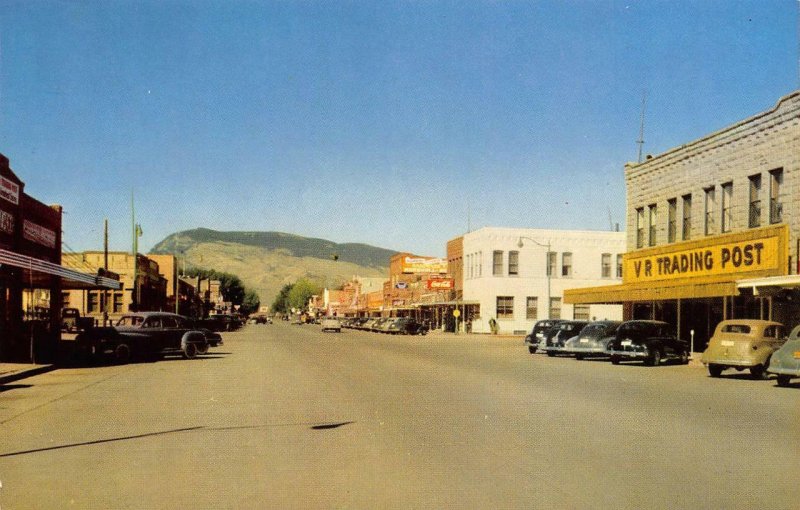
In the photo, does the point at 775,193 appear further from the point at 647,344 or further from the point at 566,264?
the point at 566,264

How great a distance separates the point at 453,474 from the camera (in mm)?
8133

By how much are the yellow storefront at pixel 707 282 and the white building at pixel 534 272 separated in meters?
26.6

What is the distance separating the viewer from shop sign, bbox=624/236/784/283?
28.2 metres

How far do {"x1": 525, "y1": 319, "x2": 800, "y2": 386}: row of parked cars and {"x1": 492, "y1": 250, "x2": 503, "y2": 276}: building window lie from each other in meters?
32.0

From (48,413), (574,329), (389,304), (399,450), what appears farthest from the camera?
(389,304)

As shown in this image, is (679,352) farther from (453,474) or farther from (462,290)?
(462,290)

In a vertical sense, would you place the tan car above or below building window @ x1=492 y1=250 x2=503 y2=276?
below

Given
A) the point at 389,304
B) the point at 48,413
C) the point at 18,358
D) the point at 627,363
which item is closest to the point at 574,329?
the point at 627,363

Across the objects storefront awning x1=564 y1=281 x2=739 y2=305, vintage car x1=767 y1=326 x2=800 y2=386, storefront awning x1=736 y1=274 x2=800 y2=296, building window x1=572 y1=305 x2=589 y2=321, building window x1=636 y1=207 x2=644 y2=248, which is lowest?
building window x1=572 y1=305 x2=589 y2=321

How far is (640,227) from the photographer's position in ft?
128

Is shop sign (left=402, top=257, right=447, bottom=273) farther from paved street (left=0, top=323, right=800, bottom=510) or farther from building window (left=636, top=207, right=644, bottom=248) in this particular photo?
paved street (left=0, top=323, right=800, bottom=510)

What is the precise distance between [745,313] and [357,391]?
68.0ft

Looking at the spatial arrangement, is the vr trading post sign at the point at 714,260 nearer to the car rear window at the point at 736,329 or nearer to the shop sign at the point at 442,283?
the car rear window at the point at 736,329

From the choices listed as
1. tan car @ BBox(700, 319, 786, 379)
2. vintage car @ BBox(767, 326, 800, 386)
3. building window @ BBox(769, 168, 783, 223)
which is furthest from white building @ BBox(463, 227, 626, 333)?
vintage car @ BBox(767, 326, 800, 386)
